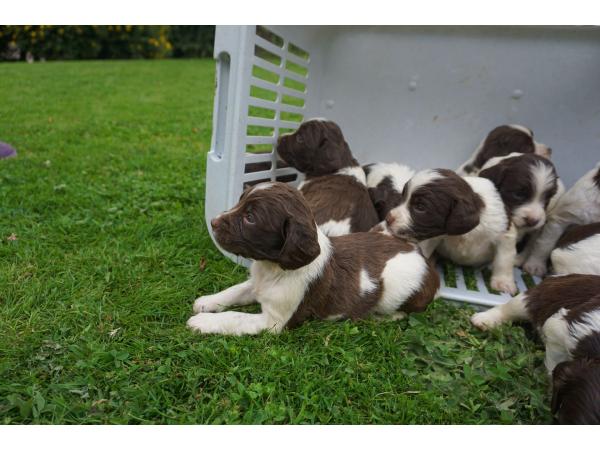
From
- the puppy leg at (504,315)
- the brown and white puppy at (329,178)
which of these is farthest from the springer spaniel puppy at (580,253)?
the brown and white puppy at (329,178)

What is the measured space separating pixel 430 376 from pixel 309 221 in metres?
1.08

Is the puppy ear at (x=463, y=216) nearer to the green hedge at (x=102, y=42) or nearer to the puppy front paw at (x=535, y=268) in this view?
the puppy front paw at (x=535, y=268)

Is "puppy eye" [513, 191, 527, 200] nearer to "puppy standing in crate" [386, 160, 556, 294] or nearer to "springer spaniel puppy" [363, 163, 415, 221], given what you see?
"puppy standing in crate" [386, 160, 556, 294]

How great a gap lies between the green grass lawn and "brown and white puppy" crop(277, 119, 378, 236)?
0.88 meters

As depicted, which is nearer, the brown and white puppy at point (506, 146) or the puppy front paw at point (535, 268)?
the puppy front paw at point (535, 268)

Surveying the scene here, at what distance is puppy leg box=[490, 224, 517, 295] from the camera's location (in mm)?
3811

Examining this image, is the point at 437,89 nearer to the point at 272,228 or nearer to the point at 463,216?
the point at 463,216

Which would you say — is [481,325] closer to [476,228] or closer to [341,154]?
[476,228]

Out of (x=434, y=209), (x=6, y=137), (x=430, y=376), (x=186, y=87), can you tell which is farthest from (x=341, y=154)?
(x=186, y=87)

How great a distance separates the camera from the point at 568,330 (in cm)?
254

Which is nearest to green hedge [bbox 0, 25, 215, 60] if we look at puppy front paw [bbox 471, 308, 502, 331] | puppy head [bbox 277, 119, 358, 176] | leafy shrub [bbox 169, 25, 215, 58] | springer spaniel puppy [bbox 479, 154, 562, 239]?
leafy shrub [bbox 169, 25, 215, 58]

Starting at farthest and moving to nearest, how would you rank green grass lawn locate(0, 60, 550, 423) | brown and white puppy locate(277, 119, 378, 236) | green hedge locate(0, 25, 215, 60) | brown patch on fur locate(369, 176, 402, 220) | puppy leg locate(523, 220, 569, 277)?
green hedge locate(0, 25, 215, 60)
brown patch on fur locate(369, 176, 402, 220)
puppy leg locate(523, 220, 569, 277)
brown and white puppy locate(277, 119, 378, 236)
green grass lawn locate(0, 60, 550, 423)

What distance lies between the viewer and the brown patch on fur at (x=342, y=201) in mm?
3866

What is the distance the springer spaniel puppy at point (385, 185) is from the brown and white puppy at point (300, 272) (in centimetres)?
90
